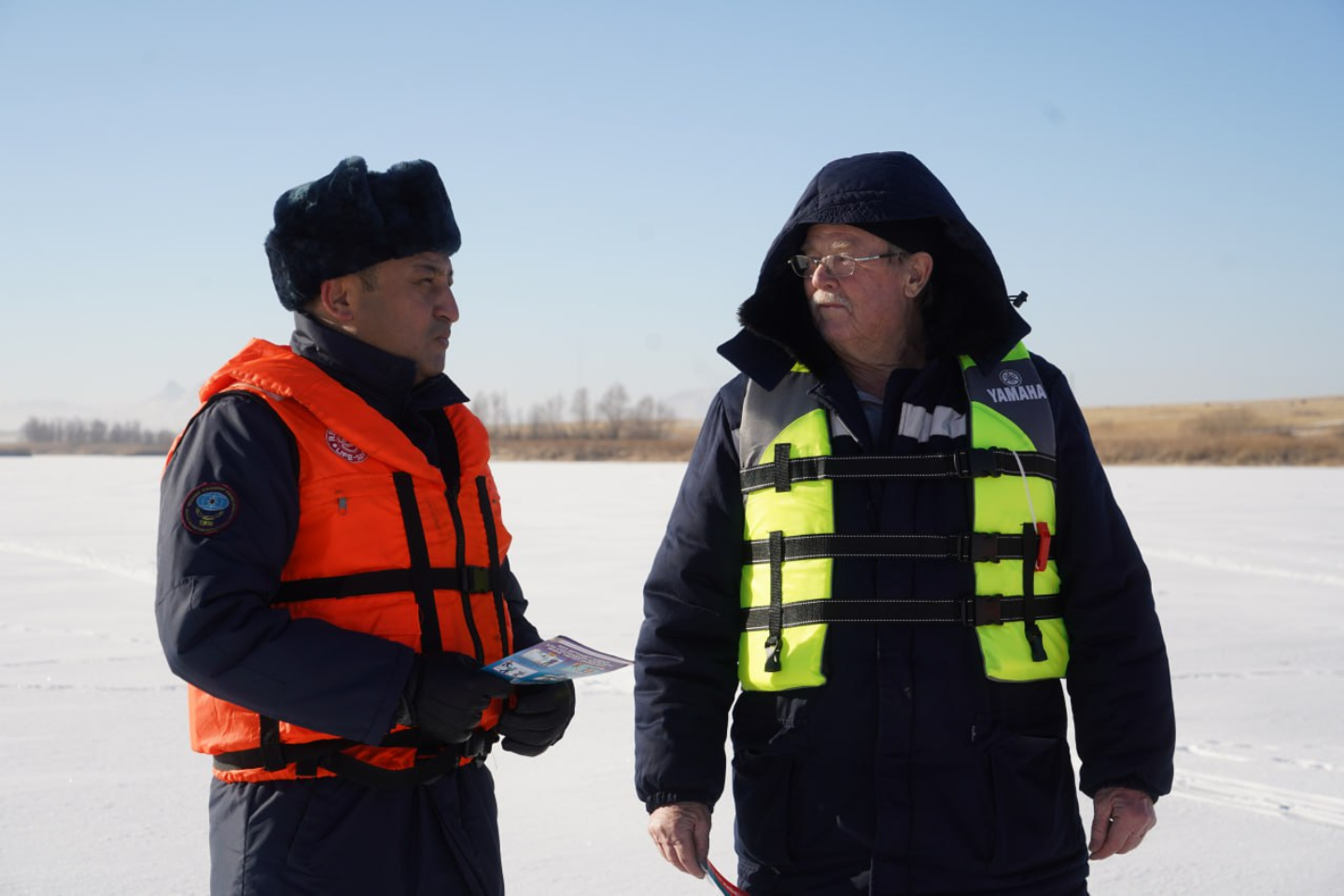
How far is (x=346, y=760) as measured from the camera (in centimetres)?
201

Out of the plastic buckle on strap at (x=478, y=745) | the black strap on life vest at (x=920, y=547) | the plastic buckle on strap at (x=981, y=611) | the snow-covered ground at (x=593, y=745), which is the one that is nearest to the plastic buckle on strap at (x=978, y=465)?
the black strap on life vest at (x=920, y=547)

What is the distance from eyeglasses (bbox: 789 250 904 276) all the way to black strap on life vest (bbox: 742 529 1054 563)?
54cm

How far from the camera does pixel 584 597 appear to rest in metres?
8.64

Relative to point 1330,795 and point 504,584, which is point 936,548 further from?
point 1330,795

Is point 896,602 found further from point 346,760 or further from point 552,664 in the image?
point 346,760

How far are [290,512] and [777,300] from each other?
111 cm

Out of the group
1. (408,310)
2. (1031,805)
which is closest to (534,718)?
(408,310)

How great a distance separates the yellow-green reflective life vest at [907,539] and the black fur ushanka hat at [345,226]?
747mm

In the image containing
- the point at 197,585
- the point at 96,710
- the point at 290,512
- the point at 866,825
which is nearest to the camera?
the point at 197,585

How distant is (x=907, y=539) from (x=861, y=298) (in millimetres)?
497

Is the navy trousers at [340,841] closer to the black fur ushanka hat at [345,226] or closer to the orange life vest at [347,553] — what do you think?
the orange life vest at [347,553]

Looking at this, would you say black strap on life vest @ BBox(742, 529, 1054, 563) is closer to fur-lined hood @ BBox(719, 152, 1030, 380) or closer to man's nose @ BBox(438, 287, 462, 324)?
fur-lined hood @ BBox(719, 152, 1030, 380)

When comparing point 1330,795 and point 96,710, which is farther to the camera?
point 96,710

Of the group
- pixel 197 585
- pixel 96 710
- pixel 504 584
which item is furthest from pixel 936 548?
pixel 96 710
